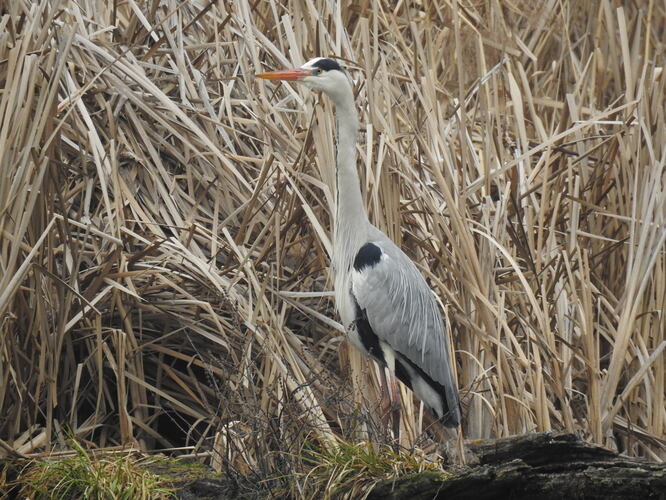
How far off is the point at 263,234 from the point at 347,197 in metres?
0.46

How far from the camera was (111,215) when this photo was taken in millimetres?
3479

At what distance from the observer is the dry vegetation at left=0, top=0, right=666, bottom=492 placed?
3176mm

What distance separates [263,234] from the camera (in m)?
3.68

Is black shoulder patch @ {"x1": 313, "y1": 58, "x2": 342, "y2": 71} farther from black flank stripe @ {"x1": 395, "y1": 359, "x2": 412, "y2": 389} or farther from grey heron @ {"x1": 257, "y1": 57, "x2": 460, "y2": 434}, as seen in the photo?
black flank stripe @ {"x1": 395, "y1": 359, "x2": 412, "y2": 389}

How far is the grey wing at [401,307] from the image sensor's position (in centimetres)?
335

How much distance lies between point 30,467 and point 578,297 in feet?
6.34

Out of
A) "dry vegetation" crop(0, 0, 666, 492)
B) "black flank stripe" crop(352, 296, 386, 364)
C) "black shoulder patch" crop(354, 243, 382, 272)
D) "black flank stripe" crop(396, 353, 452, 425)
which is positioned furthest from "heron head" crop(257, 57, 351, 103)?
"black flank stripe" crop(396, 353, 452, 425)

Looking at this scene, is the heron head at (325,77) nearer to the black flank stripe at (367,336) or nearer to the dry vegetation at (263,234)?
the dry vegetation at (263,234)

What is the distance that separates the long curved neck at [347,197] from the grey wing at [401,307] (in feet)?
0.23

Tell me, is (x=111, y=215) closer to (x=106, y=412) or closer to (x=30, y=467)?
(x=106, y=412)

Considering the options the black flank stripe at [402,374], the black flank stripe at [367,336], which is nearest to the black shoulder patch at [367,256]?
the black flank stripe at [367,336]

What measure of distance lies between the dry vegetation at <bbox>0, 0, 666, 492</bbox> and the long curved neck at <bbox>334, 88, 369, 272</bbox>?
145mm

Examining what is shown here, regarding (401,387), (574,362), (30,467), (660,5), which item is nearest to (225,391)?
(30,467)

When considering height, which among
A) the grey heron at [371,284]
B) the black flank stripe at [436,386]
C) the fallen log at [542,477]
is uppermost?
the grey heron at [371,284]
